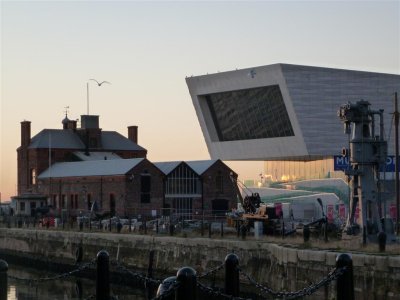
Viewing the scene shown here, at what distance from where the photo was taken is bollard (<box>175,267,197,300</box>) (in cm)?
1409

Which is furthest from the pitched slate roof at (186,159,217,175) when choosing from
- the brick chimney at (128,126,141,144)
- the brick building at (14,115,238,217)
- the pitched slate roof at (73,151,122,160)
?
the brick chimney at (128,126,141,144)

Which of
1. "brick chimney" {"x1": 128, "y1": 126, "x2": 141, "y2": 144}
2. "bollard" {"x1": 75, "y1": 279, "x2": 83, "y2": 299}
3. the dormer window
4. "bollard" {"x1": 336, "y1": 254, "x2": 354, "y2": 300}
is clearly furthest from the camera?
"brick chimney" {"x1": 128, "y1": 126, "x2": 141, "y2": 144}

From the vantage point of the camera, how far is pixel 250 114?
10619 centimetres

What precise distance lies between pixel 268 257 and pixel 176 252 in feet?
32.1

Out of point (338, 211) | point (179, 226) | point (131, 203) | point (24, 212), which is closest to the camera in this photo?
point (179, 226)

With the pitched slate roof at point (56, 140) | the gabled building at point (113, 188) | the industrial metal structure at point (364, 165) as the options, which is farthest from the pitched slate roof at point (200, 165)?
the industrial metal structure at point (364, 165)

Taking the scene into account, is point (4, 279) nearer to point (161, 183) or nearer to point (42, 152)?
point (161, 183)

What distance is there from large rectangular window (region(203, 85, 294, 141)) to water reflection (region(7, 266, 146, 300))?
55.4m

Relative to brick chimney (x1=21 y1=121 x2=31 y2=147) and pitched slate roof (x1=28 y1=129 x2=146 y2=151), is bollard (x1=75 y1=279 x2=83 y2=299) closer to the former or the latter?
pitched slate roof (x1=28 y1=129 x2=146 y2=151)

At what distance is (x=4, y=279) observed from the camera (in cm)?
1731

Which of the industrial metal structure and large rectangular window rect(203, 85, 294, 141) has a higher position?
large rectangular window rect(203, 85, 294, 141)

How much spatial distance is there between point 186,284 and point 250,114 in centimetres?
9258

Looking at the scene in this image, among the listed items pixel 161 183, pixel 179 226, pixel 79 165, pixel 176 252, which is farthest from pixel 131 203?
pixel 176 252

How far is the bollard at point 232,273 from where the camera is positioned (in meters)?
17.0
